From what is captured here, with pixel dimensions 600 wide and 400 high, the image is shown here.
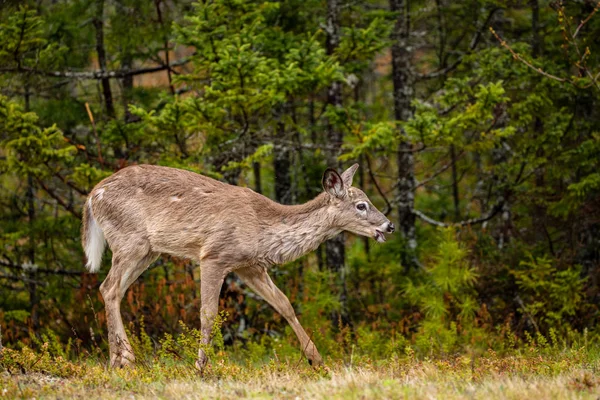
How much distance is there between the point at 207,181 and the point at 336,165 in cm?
517

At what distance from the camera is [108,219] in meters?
9.37

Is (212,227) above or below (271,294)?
above

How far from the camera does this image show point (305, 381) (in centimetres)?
686

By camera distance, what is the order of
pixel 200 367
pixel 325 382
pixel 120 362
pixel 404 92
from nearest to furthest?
pixel 325 382 < pixel 200 367 < pixel 120 362 < pixel 404 92

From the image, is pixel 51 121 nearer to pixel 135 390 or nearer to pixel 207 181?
pixel 207 181

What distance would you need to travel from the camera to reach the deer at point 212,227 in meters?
8.77

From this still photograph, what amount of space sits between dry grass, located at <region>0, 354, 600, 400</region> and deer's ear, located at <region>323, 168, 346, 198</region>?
81.1 inches

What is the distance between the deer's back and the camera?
8.81 metres

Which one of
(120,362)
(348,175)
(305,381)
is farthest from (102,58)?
(305,381)

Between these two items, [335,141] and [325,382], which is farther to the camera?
[335,141]

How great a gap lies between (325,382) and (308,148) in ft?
24.4

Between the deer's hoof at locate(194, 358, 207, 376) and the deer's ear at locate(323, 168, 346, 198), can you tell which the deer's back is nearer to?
the deer's ear at locate(323, 168, 346, 198)

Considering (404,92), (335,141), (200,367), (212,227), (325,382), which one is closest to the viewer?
(325,382)

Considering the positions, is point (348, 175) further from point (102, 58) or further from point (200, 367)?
point (102, 58)
